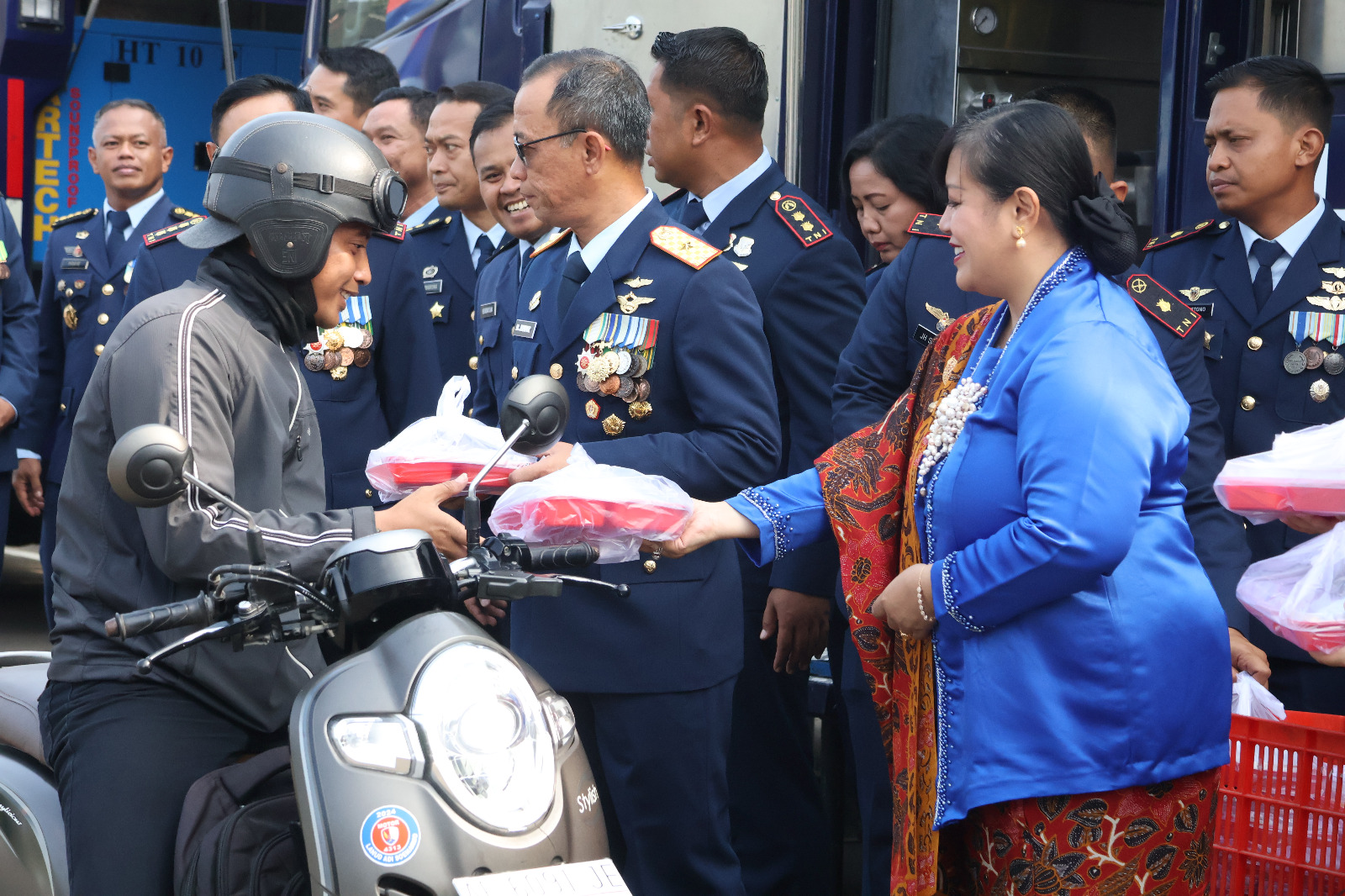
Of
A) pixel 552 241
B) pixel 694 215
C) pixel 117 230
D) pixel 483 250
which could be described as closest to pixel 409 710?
pixel 552 241

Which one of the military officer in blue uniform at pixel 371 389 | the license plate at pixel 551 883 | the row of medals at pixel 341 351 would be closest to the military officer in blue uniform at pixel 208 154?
the military officer in blue uniform at pixel 371 389

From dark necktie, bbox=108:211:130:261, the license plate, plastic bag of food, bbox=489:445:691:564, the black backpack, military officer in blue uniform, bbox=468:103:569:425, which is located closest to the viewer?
the license plate

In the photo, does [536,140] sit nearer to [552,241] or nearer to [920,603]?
[552,241]

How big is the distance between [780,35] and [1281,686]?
2.13m

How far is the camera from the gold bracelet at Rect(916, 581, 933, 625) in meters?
2.02

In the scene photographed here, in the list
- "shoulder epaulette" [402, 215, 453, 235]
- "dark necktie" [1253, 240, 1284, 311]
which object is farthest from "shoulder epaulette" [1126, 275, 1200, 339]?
"shoulder epaulette" [402, 215, 453, 235]

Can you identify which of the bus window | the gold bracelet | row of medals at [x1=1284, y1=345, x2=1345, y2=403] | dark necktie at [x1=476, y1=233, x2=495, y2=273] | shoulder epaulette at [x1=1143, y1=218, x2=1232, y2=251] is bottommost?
the gold bracelet

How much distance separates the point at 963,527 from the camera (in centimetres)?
203

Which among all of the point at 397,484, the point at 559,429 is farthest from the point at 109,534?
the point at 559,429

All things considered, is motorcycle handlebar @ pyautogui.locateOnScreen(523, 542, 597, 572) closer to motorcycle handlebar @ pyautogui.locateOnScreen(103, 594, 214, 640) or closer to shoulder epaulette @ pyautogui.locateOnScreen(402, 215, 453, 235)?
motorcycle handlebar @ pyautogui.locateOnScreen(103, 594, 214, 640)

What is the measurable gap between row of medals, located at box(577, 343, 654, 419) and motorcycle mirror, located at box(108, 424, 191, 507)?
1076 mm

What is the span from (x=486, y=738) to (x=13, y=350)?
4504mm

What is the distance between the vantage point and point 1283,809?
2.22 meters

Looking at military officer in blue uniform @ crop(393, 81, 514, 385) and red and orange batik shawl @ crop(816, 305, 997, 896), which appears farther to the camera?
military officer in blue uniform @ crop(393, 81, 514, 385)
